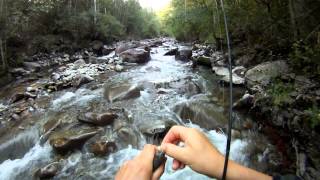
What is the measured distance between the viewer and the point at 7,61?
13016 mm

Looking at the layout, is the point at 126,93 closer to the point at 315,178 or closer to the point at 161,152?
the point at 315,178

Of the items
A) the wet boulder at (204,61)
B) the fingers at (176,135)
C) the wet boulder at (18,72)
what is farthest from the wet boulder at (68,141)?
the wet boulder at (204,61)

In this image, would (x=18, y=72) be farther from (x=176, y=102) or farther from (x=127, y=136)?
(x=127, y=136)

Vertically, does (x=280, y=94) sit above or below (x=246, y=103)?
above

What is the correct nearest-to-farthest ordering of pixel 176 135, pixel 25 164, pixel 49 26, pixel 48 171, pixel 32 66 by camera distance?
1. pixel 176 135
2. pixel 48 171
3. pixel 25 164
4. pixel 32 66
5. pixel 49 26

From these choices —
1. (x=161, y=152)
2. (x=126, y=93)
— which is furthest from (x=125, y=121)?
(x=161, y=152)

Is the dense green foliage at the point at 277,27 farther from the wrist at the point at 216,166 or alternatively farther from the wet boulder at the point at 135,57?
the wet boulder at the point at 135,57

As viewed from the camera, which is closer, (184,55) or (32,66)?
(32,66)

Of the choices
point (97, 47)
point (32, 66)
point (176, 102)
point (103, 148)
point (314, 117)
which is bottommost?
point (103, 148)

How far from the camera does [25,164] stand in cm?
589

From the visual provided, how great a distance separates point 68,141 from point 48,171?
85cm

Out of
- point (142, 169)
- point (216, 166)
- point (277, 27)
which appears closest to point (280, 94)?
point (277, 27)

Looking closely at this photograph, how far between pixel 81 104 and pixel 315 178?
621 cm

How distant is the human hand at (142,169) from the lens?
1012 millimetres
